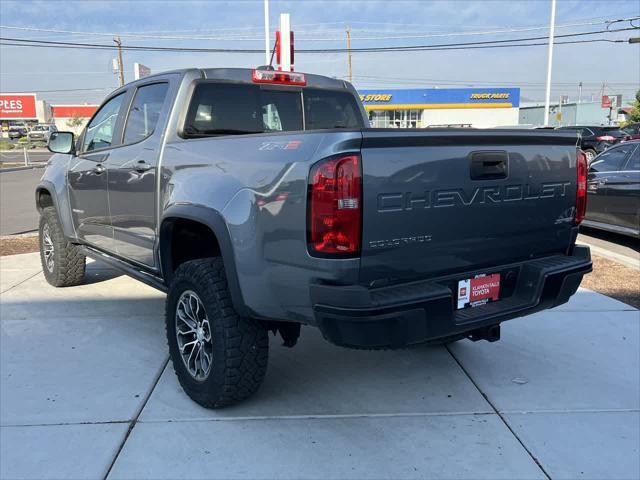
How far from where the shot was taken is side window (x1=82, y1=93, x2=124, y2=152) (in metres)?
4.81

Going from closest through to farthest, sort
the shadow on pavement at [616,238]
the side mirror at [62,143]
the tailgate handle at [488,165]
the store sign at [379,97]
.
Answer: the tailgate handle at [488,165], the side mirror at [62,143], the shadow on pavement at [616,238], the store sign at [379,97]

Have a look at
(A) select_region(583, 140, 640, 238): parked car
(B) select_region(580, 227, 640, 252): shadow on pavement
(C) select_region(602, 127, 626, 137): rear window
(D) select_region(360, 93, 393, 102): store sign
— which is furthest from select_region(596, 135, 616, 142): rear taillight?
(D) select_region(360, 93, 393, 102): store sign

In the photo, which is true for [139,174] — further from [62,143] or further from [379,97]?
[379,97]

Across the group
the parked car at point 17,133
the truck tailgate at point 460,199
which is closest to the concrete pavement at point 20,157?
the parked car at point 17,133

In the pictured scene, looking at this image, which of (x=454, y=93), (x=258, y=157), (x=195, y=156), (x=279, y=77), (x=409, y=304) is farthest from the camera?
(x=454, y=93)

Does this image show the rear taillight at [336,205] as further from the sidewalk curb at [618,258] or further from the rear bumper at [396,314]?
the sidewalk curb at [618,258]

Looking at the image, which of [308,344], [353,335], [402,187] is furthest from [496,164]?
[308,344]

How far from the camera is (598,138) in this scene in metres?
23.8

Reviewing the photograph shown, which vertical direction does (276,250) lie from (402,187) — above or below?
below

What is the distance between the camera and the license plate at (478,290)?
2.99 metres

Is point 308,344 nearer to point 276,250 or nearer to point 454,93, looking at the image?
point 276,250

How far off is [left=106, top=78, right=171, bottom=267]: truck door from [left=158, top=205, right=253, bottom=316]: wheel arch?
20 centimetres

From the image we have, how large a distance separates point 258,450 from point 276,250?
1117 mm

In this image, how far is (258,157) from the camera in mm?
2887
